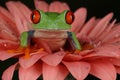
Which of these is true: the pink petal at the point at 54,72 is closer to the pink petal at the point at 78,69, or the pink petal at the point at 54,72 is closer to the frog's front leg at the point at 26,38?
the pink petal at the point at 78,69

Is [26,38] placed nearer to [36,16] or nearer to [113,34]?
[36,16]

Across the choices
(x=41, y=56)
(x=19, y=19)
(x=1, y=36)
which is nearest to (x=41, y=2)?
(x=19, y=19)

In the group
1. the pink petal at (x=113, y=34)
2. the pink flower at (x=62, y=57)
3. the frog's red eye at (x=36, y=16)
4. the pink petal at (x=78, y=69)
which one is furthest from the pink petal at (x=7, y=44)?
the pink petal at (x=113, y=34)

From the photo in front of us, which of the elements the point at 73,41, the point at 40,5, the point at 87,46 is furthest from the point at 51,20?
the point at 40,5

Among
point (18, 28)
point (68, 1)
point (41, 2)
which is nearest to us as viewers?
point (18, 28)

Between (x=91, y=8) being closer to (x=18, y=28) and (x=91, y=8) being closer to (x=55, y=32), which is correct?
(x=18, y=28)

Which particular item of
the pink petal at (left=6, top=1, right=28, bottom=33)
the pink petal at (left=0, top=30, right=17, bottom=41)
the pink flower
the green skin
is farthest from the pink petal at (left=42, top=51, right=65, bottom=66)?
the pink petal at (left=6, top=1, right=28, bottom=33)

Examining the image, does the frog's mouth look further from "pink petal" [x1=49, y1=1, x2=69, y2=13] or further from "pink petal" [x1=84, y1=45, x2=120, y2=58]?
"pink petal" [x1=49, y1=1, x2=69, y2=13]
